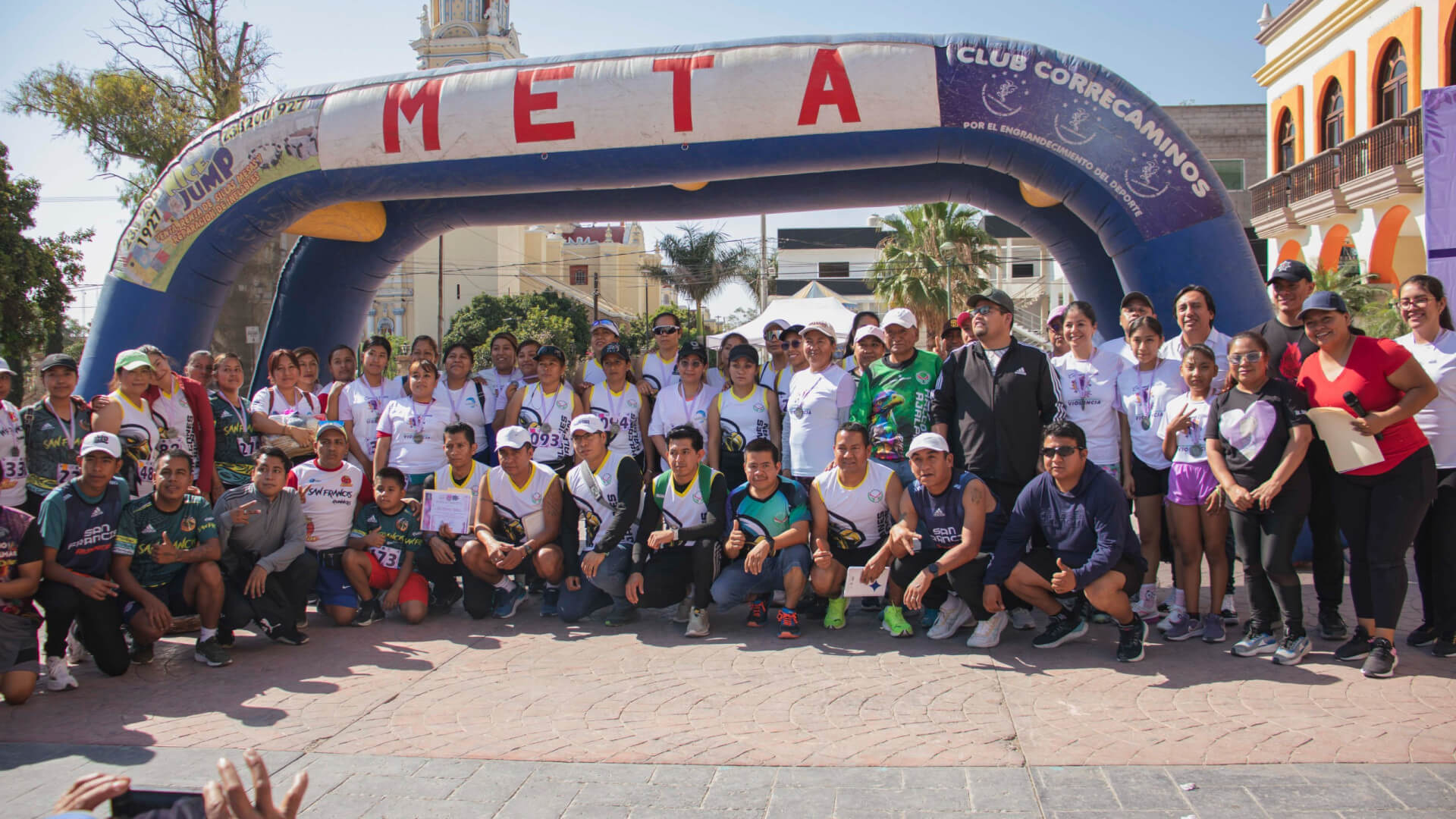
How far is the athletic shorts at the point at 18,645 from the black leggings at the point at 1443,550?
22.4 feet

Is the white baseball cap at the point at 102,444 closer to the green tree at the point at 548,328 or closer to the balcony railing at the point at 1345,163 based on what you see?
the balcony railing at the point at 1345,163

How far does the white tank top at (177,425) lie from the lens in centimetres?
607

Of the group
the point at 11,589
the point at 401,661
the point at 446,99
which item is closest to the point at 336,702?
the point at 401,661

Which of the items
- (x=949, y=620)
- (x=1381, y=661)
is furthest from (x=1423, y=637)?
(x=949, y=620)

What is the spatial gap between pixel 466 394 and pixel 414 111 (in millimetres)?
2581

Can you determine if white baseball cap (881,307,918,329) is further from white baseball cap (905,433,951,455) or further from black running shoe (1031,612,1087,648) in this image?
black running shoe (1031,612,1087,648)

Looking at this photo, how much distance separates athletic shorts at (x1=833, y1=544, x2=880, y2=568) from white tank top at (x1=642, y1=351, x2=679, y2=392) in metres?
2.22

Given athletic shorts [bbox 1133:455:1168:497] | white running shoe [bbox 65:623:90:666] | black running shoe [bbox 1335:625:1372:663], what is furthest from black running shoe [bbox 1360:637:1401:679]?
white running shoe [bbox 65:623:90:666]

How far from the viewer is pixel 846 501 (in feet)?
18.2

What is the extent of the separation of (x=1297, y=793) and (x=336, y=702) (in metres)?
3.98

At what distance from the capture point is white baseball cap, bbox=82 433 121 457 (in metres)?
4.92

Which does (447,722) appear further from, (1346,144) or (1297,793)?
(1346,144)

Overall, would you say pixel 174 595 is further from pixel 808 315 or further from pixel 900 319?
A: pixel 808 315

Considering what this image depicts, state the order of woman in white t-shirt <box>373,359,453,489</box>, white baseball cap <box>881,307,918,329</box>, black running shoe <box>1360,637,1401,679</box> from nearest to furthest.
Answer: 1. black running shoe <box>1360,637,1401,679</box>
2. white baseball cap <box>881,307,918,329</box>
3. woman in white t-shirt <box>373,359,453,489</box>
